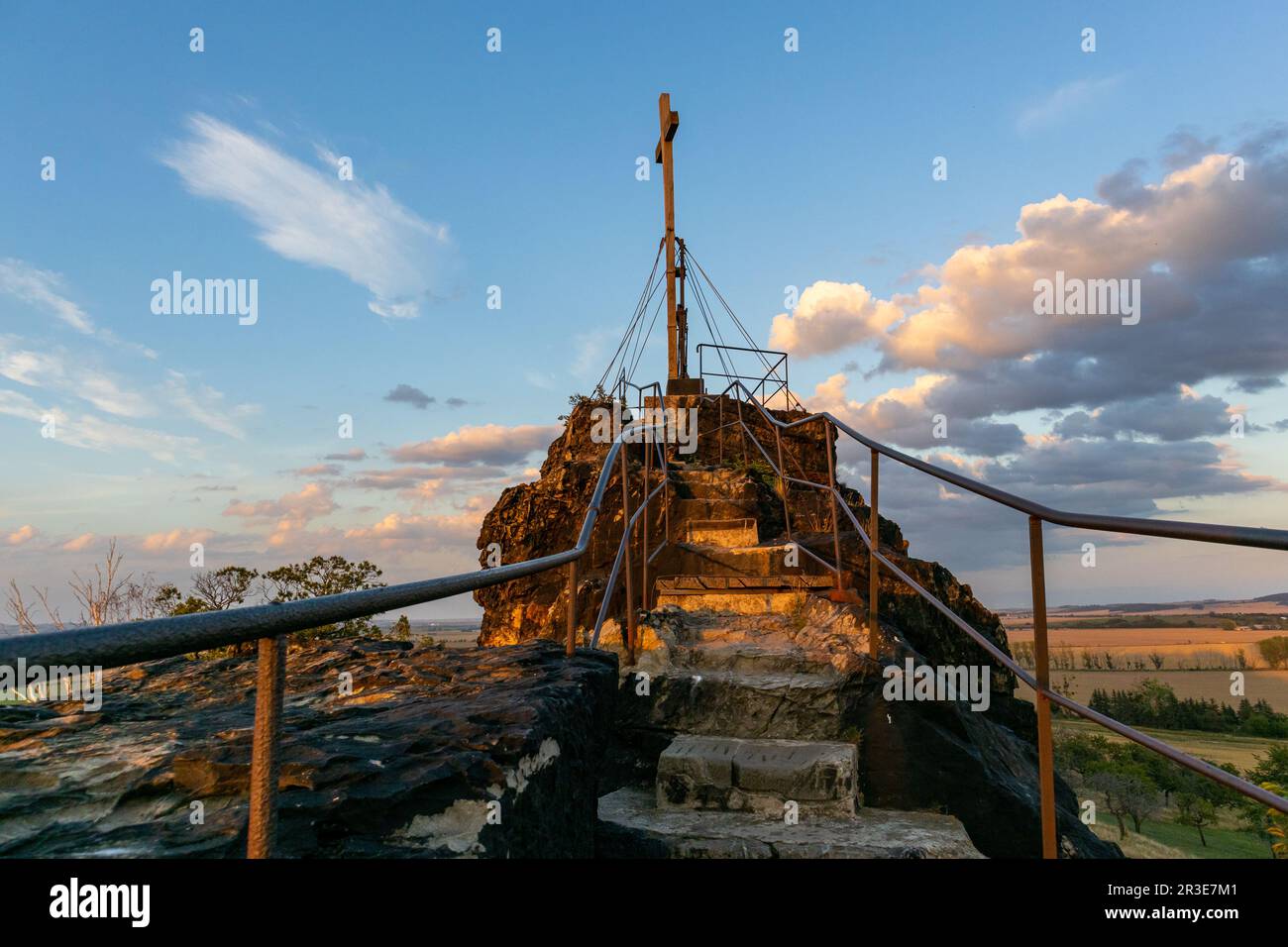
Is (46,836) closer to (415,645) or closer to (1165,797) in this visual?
(415,645)

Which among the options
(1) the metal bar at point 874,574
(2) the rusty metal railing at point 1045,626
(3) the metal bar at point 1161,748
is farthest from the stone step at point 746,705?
(3) the metal bar at point 1161,748

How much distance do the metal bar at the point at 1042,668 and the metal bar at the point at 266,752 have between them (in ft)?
5.77

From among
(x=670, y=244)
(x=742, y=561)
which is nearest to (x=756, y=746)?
(x=742, y=561)

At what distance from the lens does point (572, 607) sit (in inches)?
102

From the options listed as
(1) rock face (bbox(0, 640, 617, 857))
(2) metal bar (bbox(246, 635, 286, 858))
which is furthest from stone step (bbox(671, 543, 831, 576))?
(2) metal bar (bbox(246, 635, 286, 858))

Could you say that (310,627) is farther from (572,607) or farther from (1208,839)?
(1208,839)

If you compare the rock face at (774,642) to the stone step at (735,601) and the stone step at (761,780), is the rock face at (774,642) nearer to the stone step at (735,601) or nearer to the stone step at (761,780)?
the stone step at (735,601)

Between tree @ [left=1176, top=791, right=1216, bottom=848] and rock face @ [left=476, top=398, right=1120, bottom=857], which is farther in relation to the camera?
tree @ [left=1176, top=791, right=1216, bottom=848]

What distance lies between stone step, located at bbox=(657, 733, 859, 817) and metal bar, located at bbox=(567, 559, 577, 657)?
825 mm

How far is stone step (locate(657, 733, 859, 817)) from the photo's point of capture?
9.36ft

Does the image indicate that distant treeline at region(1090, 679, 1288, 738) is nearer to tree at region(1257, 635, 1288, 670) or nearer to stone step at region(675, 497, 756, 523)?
stone step at region(675, 497, 756, 523)

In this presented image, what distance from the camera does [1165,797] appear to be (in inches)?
1289

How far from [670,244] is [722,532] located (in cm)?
973
